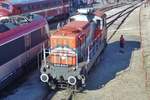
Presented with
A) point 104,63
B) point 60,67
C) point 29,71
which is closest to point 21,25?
point 29,71

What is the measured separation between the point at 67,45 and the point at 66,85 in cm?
184

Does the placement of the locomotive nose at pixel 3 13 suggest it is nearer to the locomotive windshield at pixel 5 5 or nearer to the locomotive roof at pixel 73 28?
the locomotive windshield at pixel 5 5

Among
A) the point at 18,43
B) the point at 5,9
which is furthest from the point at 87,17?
the point at 5,9

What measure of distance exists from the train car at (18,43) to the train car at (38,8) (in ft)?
35.0

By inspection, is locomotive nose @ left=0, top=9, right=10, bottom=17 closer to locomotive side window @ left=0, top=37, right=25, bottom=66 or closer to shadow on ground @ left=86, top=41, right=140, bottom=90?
shadow on ground @ left=86, top=41, right=140, bottom=90

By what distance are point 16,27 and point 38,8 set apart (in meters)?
18.2

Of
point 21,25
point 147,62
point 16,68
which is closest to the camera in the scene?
point 16,68

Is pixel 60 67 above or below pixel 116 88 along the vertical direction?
above

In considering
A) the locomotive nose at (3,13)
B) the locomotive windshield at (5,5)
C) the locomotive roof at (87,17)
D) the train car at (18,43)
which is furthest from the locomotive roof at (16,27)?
the locomotive windshield at (5,5)

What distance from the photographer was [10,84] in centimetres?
1802

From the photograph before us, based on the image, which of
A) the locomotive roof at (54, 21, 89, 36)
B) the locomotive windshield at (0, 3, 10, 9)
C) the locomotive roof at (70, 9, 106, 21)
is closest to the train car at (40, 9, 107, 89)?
the locomotive roof at (54, 21, 89, 36)

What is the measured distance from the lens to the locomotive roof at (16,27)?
17434 millimetres

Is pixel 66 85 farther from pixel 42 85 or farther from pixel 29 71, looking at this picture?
pixel 29 71

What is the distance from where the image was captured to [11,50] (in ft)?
58.6
